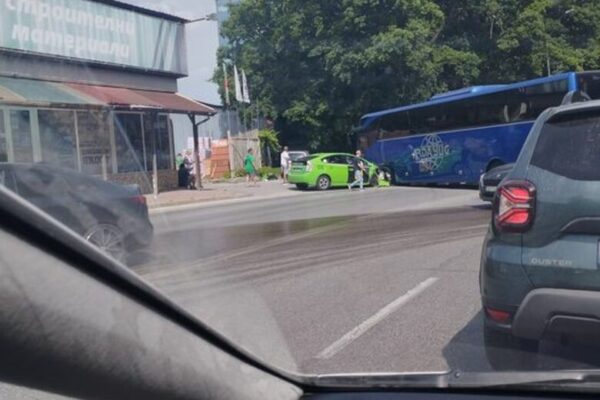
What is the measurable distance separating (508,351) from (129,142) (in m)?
2.04

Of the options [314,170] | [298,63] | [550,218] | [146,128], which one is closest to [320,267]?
[550,218]

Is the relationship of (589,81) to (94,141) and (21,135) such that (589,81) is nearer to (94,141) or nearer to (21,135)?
(94,141)

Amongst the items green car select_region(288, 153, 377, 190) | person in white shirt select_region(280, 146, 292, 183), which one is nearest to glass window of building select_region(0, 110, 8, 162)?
green car select_region(288, 153, 377, 190)

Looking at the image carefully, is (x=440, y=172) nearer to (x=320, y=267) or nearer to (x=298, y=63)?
(x=298, y=63)

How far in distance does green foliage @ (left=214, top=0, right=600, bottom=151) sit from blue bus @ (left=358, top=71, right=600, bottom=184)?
1.16 metres

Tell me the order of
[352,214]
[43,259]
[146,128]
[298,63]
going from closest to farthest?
[43,259], [146,128], [352,214], [298,63]

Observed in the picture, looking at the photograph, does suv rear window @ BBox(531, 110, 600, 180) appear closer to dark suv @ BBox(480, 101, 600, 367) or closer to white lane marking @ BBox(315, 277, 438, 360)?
dark suv @ BBox(480, 101, 600, 367)

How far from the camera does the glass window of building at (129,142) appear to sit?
8.95ft

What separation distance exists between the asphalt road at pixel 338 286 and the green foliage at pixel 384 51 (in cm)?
189

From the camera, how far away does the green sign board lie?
7.79ft

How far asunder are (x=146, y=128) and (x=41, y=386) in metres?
1.61

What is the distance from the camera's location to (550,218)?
410cm

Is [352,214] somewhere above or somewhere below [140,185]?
below

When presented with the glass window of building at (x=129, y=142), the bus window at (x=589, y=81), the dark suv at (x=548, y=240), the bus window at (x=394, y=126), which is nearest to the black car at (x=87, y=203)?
the glass window of building at (x=129, y=142)
